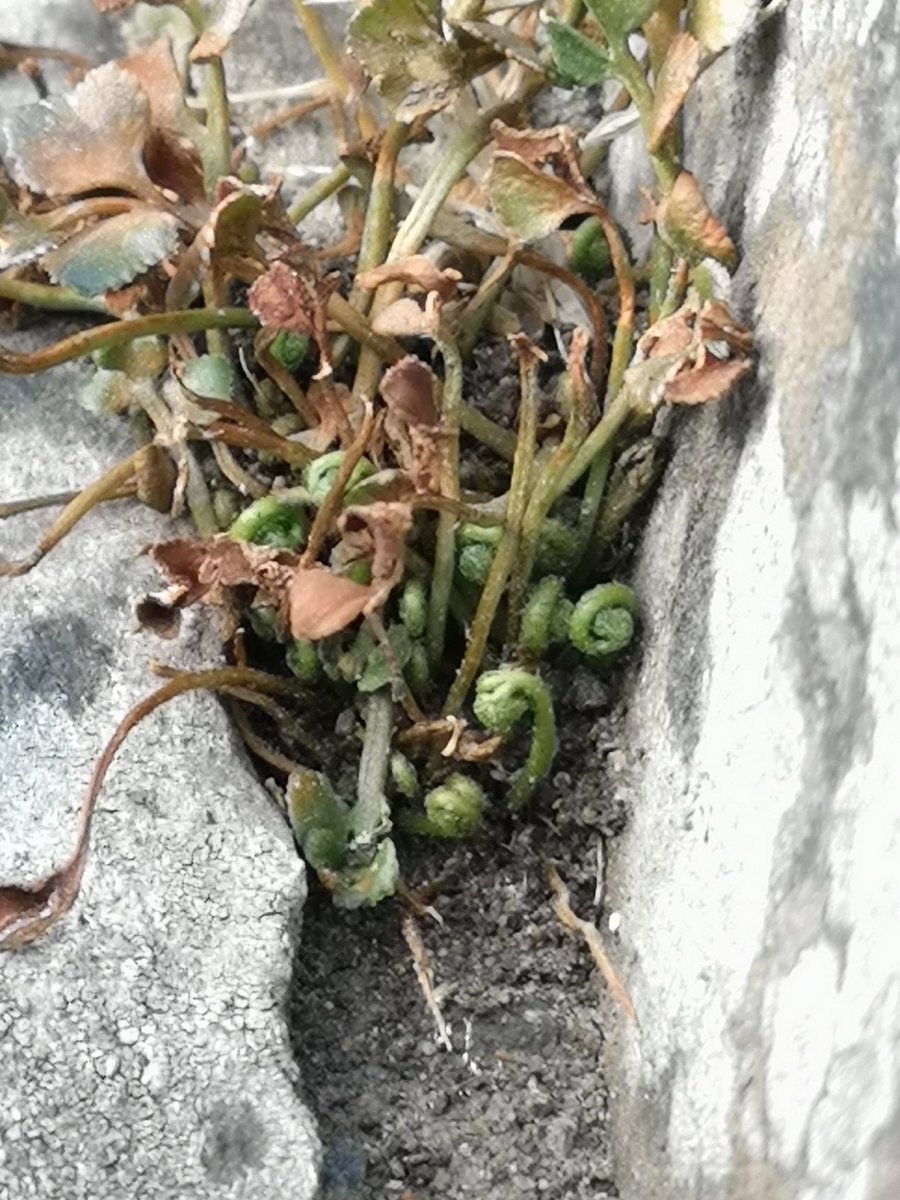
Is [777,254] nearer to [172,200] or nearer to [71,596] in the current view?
[172,200]

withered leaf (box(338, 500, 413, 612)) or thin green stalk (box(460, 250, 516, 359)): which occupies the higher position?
thin green stalk (box(460, 250, 516, 359))

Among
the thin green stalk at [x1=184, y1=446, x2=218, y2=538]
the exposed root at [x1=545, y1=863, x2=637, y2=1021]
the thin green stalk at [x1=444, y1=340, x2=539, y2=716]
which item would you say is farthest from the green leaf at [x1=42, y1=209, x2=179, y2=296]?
the exposed root at [x1=545, y1=863, x2=637, y2=1021]

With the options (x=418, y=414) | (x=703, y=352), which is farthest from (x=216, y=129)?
(x=703, y=352)

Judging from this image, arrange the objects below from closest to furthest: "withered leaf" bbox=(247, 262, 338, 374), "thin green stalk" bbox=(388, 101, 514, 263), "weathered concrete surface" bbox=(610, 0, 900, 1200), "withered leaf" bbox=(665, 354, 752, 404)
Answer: "weathered concrete surface" bbox=(610, 0, 900, 1200) → "withered leaf" bbox=(665, 354, 752, 404) → "withered leaf" bbox=(247, 262, 338, 374) → "thin green stalk" bbox=(388, 101, 514, 263)

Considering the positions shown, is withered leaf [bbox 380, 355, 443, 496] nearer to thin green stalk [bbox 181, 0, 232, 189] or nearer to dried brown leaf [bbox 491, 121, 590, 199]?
dried brown leaf [bbox 491, 121, 590, 199]

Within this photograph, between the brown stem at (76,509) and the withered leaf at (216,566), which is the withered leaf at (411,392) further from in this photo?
the brown stem at (76,509)

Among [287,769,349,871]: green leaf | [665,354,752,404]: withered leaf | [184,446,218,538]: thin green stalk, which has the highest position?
[665,354,752,404]: withered leaf

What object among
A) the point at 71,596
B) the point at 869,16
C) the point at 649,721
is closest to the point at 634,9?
the point at 869,16
